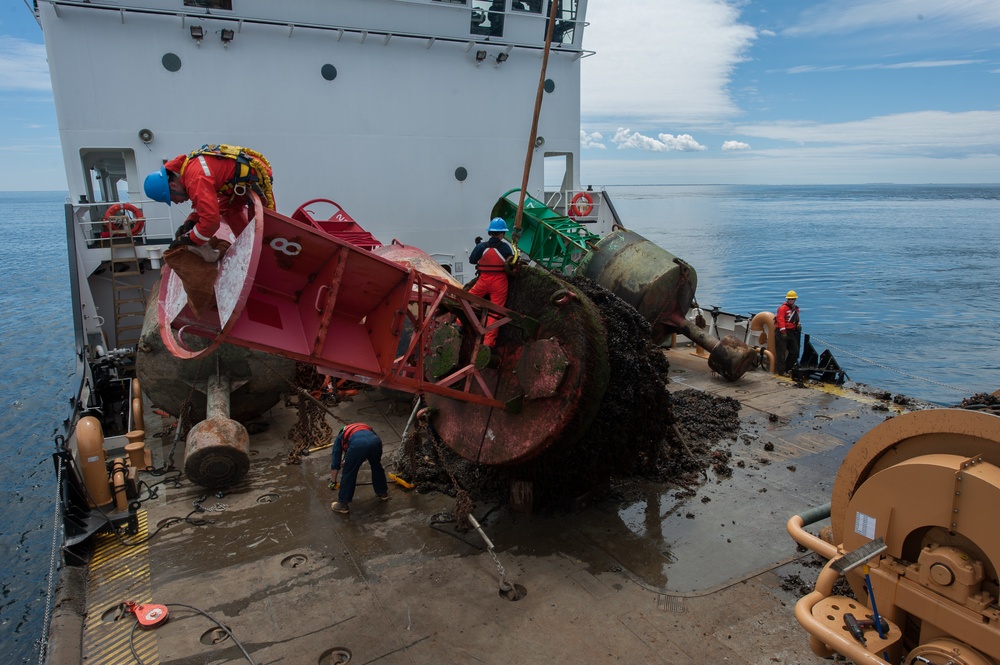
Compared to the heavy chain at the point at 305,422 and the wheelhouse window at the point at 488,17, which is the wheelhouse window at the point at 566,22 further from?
the heavy chain at the point at 305,422

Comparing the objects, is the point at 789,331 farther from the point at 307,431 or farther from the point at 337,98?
the point at 337,98

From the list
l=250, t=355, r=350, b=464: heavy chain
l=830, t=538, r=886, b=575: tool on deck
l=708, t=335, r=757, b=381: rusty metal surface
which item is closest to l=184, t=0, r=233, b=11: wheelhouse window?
l=250, t=355, r=350, b=464: heavy chain

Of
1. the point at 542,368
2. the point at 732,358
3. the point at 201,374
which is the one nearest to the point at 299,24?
the point at 201,374

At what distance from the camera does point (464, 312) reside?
5.83m

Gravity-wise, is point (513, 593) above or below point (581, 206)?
below

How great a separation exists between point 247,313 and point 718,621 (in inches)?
163

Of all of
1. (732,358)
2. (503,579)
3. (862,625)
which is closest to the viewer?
(862,625)

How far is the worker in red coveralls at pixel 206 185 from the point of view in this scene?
13.2ft

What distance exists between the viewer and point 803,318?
26.4m

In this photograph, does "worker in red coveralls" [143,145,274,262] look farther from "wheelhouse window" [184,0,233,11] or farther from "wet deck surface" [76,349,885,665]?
"wheelhouse window" [184,0,233,11]

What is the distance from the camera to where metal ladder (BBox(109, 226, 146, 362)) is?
1034cm

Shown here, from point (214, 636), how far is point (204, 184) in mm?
3277

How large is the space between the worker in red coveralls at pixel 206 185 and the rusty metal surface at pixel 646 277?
631cm

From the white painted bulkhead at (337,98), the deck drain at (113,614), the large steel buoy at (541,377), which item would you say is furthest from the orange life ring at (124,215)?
the large steel buoy at (541,377)
